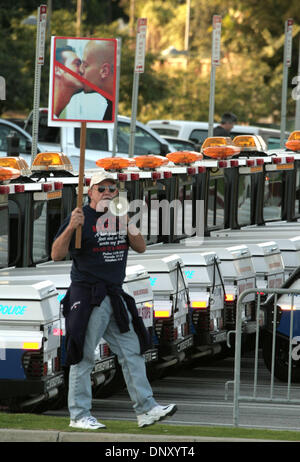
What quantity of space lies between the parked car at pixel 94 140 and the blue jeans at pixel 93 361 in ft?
50.7

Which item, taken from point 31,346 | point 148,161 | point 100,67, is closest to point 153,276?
point 100,67

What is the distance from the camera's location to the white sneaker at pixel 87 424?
8477 mm

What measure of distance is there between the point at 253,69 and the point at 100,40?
3718cm

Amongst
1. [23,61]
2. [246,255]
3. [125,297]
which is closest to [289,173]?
[246,255]

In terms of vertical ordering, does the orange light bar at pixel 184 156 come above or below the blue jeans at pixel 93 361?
above

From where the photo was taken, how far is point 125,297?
29.0 ft

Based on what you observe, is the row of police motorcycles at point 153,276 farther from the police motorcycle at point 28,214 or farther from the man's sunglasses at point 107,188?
the man's sunglasses at point 107,188

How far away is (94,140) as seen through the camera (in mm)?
24953

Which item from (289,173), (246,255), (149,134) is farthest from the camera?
(149,134)

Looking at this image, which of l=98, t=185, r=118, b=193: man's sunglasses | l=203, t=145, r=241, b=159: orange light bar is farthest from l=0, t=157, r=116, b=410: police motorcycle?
l=203, t=145, r=241, b=159: orange light bar

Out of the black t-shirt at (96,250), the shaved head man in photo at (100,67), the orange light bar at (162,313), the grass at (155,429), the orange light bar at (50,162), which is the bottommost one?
the grass at (155,429)

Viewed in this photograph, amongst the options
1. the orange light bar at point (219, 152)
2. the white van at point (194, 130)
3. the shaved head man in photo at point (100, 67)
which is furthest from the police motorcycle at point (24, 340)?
the white van at point (194, 130)

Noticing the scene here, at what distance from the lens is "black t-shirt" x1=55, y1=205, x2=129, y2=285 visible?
28.5 ft

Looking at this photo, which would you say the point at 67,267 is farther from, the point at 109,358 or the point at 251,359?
the point at 251,359
